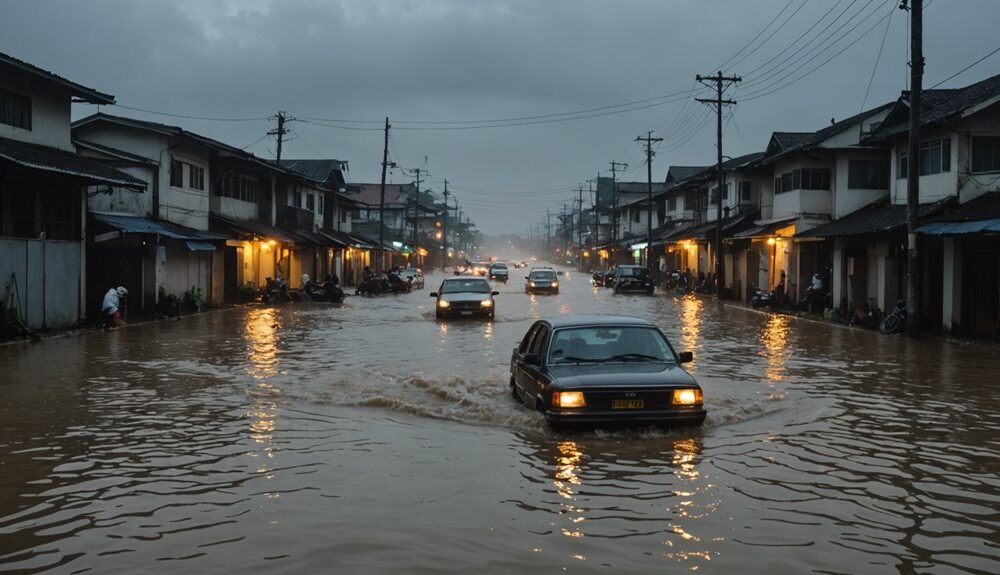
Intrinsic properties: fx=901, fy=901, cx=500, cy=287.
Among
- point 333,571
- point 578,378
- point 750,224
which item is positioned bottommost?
point 333,571

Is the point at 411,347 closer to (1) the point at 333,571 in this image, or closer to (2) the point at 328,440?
(2) the point at 328,440

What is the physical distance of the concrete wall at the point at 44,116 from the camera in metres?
23.5

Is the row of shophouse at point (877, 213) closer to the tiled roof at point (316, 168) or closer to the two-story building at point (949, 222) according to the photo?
the two-story building at point (949, 222)

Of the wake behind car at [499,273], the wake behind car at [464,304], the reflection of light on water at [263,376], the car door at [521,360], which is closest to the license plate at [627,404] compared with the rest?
the car door at [521,360]

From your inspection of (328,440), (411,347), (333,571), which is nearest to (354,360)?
(411,347)

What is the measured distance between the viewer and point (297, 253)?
5206 cm

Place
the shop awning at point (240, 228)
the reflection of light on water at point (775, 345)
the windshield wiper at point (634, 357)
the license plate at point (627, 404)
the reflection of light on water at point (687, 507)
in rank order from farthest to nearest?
1. the shop awning at point (240, 228)
2. the reflection of light on water at point (775, 345)
3. the windshield wiper at point (634, 357)
4. the license plate at point (627, 404)
5. the reflection of light on water at point (687, 507)

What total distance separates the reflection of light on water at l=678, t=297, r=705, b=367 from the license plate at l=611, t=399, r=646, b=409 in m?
11.5

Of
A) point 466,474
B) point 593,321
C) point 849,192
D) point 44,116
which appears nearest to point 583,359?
point 593,321

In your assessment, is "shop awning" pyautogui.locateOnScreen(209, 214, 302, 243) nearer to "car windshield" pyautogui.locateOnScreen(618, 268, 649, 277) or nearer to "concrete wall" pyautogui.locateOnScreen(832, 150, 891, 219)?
"car windshield" pyautogui.locateOnScreen(618, 268, 649, 277)

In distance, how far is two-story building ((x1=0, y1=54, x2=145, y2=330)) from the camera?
22062mm

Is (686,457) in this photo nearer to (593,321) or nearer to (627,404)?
(627,404)

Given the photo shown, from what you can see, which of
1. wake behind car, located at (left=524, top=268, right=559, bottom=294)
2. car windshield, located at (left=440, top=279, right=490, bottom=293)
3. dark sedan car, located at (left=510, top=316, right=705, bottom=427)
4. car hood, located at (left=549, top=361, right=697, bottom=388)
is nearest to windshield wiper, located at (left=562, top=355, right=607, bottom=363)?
dark sedan car, located at (left=510, top=316, right=705, bottom=427)

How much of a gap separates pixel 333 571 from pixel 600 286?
207ft
